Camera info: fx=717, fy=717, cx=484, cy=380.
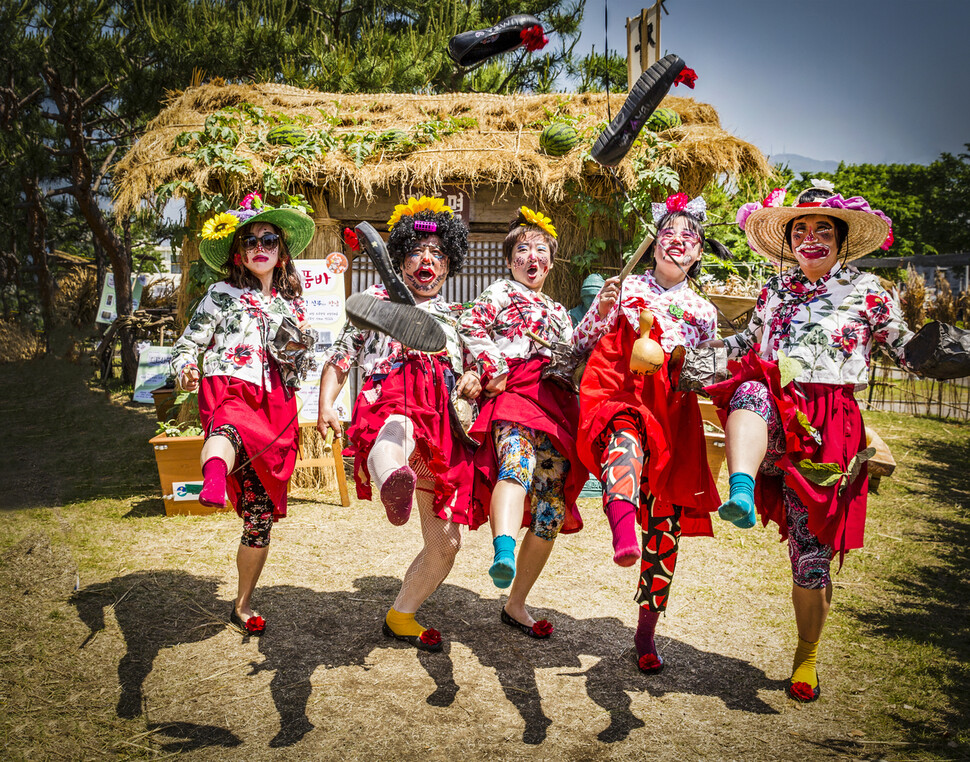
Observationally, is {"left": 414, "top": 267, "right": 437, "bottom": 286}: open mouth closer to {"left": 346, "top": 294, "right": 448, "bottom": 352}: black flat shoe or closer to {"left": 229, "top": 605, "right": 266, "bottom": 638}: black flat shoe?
{"left": 346, "top": 294, "right": 448, "bottom": 352}: black flat shoe

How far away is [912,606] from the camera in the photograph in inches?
164

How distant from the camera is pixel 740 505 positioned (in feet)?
8.03

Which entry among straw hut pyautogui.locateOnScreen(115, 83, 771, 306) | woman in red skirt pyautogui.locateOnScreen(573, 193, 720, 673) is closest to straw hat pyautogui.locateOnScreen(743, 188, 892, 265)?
woman in red skirt pyautogui.locateOnScreen(573, 193, 720, 673)

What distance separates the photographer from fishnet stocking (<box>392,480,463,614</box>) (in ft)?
10.5

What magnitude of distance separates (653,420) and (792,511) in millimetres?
750

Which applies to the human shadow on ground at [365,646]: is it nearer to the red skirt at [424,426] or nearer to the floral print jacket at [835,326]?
the red skirt at [424,426]

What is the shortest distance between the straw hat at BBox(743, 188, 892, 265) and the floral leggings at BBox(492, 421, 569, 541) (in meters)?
1.35

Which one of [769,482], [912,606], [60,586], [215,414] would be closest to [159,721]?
[215,414]

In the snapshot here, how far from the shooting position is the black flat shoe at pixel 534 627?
3.61 m

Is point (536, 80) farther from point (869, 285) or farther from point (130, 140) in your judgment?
point (869, 285)

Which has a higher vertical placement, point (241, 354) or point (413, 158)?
point (413, 158)

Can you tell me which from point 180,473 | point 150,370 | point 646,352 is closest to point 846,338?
point 646,352

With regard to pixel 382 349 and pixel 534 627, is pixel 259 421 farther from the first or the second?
pixel 534 627

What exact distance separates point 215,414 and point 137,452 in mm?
5443
